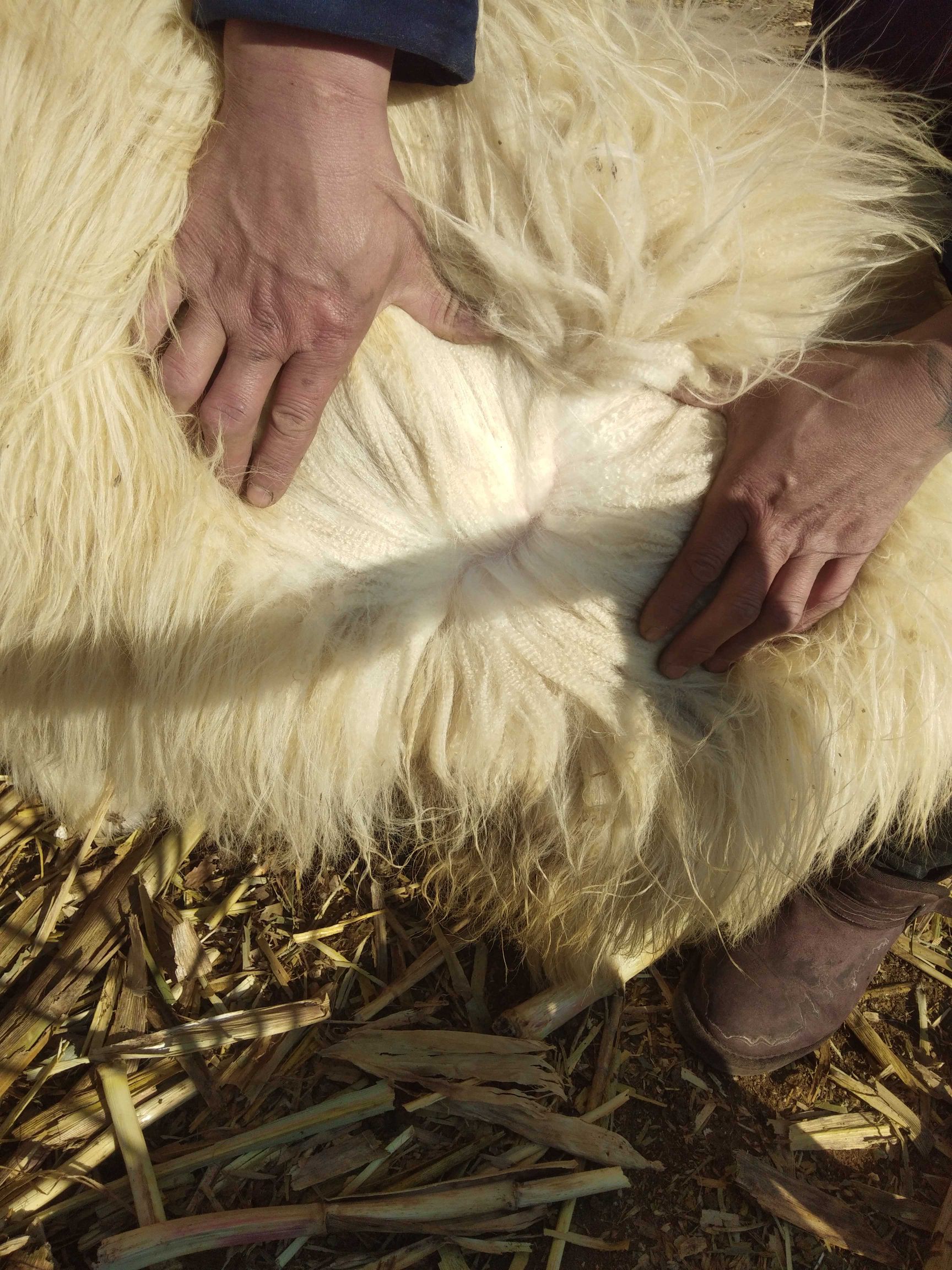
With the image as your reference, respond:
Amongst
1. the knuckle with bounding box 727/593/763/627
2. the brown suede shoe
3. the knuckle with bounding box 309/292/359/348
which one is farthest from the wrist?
the brown suede shoe

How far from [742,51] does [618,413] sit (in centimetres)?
44

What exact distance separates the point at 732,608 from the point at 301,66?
68cm

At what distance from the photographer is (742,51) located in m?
1.04

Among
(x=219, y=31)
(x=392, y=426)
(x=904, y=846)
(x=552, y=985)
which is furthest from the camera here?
(x=552, y=985)

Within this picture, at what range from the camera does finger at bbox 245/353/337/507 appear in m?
0.94

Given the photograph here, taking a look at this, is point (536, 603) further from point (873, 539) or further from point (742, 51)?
point (742, 51)

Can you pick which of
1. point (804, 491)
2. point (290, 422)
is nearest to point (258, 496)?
point (290, 422)

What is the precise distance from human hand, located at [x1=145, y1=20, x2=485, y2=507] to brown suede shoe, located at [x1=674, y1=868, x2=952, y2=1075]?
92cm

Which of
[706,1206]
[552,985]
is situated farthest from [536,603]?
[706,1206]

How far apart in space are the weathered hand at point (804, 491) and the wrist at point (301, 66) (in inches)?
20.0

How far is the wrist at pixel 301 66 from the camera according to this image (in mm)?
843

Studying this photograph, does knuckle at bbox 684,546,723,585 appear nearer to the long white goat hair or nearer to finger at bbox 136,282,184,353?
the long white goat hair

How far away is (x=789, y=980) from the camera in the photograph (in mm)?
1286

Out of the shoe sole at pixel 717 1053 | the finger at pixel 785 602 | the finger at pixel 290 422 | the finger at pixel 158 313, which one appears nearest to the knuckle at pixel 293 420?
the finger at pixel 290 422
